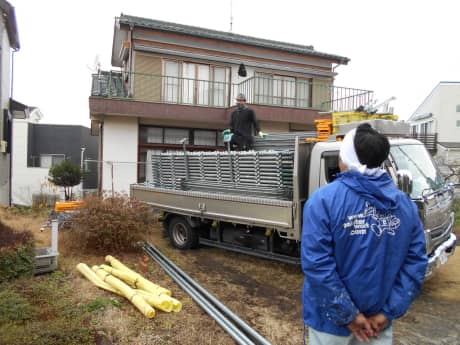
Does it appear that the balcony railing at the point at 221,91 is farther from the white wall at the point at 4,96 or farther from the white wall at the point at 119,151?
the white wall at the point at 4,96

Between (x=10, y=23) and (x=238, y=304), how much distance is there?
13632 millimetres

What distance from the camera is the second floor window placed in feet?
43.5

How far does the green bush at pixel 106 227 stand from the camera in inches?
273

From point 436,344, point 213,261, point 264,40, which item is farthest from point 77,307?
point 264,40

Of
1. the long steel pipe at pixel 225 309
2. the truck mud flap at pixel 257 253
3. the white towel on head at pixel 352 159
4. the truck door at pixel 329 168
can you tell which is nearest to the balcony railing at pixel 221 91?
the truck mud flap at pixel 257 253

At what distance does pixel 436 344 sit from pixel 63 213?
8178mm

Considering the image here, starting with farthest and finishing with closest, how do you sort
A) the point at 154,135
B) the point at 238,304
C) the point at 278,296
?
the point at 154,135
the point at 278,296
the point at 238,304

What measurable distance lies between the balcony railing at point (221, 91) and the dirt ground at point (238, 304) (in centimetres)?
643

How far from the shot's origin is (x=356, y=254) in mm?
2072

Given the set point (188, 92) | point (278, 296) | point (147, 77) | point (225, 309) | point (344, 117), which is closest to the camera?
point (225, 309)

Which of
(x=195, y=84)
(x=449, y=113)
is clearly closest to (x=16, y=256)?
(x=195, y=84)

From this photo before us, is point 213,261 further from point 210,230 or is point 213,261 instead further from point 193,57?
point 193,57

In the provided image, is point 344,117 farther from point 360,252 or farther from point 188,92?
point 188,92

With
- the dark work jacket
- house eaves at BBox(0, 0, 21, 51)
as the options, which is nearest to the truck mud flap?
the dark work jacket
